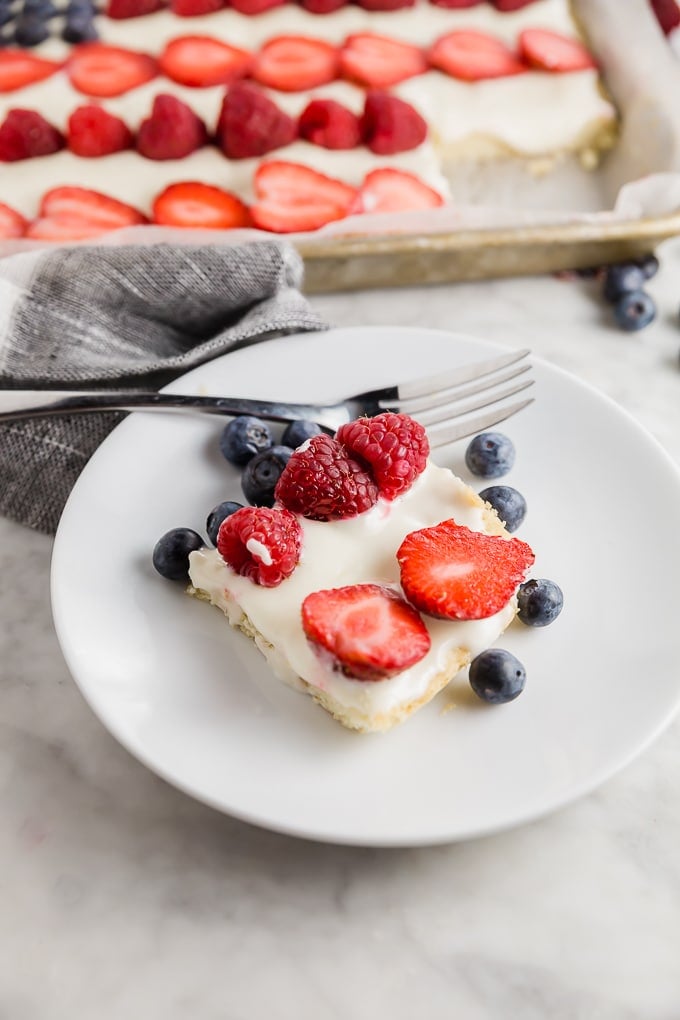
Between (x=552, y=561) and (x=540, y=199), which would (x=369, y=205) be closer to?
(x=540, y=199)

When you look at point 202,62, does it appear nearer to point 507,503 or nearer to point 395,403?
point 395,403

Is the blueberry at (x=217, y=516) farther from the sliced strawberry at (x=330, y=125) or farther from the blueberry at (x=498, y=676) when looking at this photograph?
the sliced strawberry at (x=330, y=125)

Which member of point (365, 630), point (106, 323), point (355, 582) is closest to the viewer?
point (365, 630)

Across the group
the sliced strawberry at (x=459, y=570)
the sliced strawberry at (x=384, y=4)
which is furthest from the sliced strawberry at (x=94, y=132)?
the sliced strawberry at (x=459, y=570)

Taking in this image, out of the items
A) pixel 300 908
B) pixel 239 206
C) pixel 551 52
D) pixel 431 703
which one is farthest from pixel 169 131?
pixel 300 908

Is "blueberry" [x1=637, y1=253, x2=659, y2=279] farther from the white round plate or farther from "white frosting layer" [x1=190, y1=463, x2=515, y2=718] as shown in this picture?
"white frosting layer" [x1=190, y1=463, x2=515, y2=718]

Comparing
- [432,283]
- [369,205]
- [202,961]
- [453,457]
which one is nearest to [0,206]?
[369,205]
